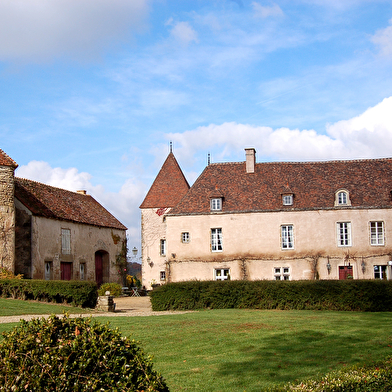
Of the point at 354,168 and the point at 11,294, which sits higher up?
the point at 354,168

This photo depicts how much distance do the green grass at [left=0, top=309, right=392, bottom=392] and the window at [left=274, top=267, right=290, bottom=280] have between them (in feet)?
42.1

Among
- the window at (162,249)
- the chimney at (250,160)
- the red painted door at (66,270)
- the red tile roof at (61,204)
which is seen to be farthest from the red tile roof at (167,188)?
the red painted door at (66,270)

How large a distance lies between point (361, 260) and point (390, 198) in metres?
3.98

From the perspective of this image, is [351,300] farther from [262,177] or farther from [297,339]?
[262,177]

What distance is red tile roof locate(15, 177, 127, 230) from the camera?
2801cm

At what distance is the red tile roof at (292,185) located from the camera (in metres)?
27.8

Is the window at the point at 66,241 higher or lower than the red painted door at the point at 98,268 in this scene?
higher

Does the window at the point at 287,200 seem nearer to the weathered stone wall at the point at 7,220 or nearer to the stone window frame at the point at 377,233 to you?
the stone window frame at the point at 377,233

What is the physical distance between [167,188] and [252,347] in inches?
1068

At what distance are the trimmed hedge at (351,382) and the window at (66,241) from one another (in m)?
25.1

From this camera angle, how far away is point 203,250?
1115 inches

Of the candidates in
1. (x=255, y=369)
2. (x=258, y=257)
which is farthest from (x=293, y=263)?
(x=255, y=369)

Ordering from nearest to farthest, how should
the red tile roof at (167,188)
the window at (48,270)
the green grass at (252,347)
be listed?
1. the green grass at (252,347)
2. the window at (48,270)
3. the red tile roof at (167,188)

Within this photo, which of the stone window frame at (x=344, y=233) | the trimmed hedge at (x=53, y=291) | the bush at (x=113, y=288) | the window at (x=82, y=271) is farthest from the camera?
the window at (x=82, y=271)
